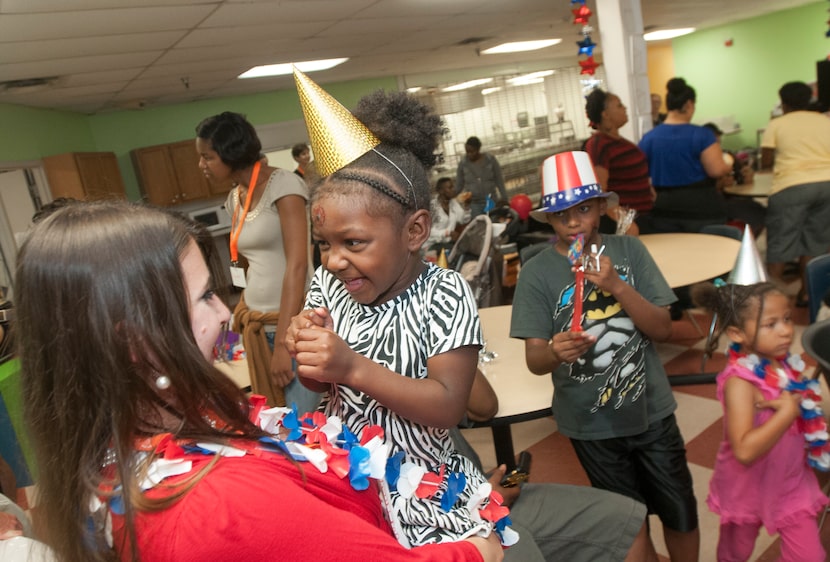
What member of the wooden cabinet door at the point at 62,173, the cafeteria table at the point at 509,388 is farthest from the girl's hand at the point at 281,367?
the wooden cabinet door at the point at 62,173

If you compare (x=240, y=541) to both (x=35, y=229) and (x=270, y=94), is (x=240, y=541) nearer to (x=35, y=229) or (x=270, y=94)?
(x=35, y=229)

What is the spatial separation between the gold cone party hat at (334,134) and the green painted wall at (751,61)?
11.9m

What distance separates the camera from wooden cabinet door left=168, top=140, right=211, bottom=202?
28.0 ft

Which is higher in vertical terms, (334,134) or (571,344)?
(334,134)

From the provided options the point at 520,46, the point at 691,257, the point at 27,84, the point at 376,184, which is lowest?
the point at 691,257

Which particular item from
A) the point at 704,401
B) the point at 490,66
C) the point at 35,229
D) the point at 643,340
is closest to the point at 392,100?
the point at 35,229

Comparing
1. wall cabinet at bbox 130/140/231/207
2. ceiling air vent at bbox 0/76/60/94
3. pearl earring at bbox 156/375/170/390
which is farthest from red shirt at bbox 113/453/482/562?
wall cabinet at bbox 130/140/231/207

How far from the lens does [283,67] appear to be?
7117 millimetres

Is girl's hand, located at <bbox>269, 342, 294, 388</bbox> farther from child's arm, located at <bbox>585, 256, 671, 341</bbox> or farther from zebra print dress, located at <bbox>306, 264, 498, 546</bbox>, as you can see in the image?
child's arm, located at <bbox>585, 256, 671, 341</bbox>

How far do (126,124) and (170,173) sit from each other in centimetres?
95

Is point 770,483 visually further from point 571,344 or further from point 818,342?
point 571,344

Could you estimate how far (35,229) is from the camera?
77cm

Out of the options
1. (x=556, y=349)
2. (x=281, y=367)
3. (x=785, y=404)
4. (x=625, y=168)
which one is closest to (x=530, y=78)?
(x=625, y=168)

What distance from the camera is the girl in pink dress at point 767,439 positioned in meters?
1.60
